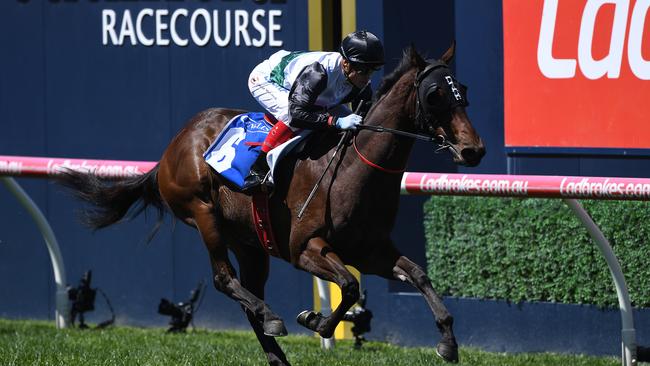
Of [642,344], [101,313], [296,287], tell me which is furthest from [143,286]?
[642,344]

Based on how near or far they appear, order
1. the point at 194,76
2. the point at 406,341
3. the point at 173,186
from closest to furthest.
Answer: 1. the point at 173,186
2. the point at 406,341
3. the point at 194,76

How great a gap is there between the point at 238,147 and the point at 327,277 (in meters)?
0.99

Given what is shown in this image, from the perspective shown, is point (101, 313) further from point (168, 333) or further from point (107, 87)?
point (107, 87)

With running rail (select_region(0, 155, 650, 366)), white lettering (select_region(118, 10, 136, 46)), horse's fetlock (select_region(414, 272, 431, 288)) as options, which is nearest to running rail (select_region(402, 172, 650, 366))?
running rail (select_region(0, 155, 650, 366))

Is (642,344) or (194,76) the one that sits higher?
(194,76)

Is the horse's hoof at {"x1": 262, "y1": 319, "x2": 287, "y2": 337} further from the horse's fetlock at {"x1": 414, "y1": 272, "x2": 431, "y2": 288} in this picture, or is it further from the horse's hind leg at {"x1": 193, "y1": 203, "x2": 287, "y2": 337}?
the horse's fetlock at {"x1": 414, "y1": 272, "x2": 431, "y2": 288}

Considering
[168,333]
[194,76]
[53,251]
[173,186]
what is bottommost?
[168,333]

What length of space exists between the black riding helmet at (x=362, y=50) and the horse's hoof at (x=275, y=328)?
1302 mm

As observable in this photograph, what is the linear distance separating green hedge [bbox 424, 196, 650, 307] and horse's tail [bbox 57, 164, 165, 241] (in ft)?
6.22

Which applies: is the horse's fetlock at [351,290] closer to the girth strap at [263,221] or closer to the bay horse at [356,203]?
the bay horse at [356,203]

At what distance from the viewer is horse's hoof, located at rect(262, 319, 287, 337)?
6.18 m

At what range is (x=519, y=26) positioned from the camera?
783 centimetres

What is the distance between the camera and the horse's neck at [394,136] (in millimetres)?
5906

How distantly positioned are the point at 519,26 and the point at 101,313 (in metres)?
3.93
